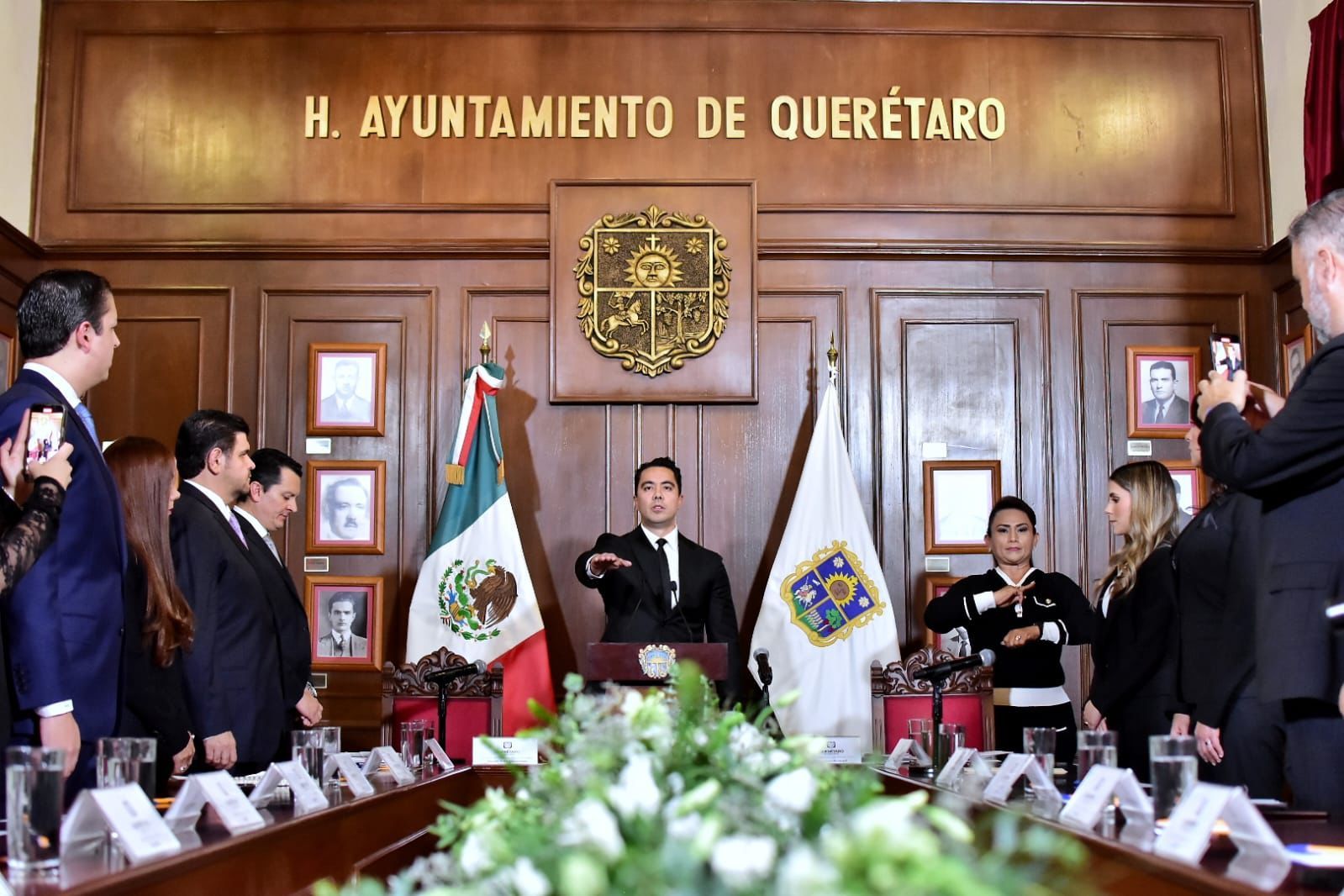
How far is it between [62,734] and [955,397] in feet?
14.2

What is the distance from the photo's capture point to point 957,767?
3074 mm

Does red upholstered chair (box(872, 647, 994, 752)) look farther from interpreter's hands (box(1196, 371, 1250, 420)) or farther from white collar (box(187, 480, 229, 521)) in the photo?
white collar (box(187, 480, 229, 521))

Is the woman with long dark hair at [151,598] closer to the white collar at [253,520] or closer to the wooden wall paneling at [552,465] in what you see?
the white collar at [253,520]

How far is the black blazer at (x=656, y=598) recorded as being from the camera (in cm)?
535

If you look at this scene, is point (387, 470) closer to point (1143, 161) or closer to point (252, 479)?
point (252, 479)

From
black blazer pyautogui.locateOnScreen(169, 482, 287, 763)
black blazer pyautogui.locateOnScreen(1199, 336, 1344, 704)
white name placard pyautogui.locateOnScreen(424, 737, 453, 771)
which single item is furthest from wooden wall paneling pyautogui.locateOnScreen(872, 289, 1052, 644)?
black blazer pyautogui.locateOnScreen(1199, 336, 1344, 704)

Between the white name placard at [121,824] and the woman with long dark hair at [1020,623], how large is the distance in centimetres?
353

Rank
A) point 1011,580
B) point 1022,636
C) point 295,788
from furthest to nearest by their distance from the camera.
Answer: point 1011,580, point 1022,636, point 295,788

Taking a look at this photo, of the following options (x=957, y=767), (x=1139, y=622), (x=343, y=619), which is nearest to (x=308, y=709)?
(x=343, y=619)

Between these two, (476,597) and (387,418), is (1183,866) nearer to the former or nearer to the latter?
(476,597)

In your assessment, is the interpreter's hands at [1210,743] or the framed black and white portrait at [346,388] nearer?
the interpreter's hands at [1210,743]

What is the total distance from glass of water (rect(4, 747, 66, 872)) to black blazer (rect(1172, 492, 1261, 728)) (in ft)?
9.12

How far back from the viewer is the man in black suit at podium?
211 inches

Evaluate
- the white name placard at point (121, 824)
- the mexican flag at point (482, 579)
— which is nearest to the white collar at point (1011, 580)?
the mexican flag at point (482, 579)
